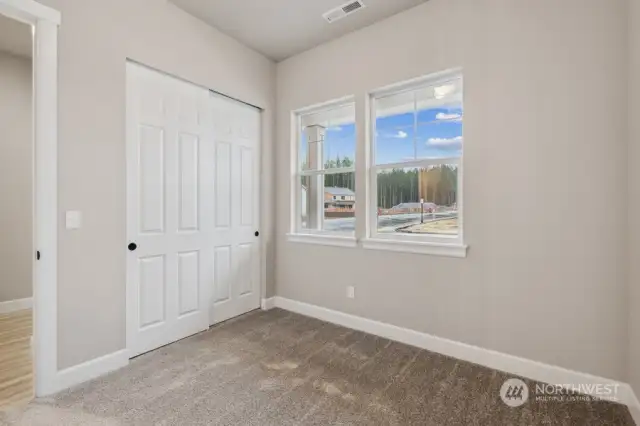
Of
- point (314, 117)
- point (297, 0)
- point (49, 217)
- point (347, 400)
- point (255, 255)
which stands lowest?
point (347, 400)

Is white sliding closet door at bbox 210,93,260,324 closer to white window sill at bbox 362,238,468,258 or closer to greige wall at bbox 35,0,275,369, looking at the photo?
greige wall at bbox 35,0,275,369

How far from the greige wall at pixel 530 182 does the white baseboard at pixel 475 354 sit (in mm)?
52

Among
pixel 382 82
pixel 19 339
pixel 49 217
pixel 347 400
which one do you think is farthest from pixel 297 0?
pixel 19 339

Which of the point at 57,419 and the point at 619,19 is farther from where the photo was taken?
the point at 619,19

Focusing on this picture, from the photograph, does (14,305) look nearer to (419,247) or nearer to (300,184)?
(300,184)

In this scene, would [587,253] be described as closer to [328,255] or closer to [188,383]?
[328,255]

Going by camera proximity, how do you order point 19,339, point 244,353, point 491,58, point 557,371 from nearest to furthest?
point 557,371, point 491,58, point 244,353, point 19,339

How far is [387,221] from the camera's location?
3.18 metres

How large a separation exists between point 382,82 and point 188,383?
2930mm

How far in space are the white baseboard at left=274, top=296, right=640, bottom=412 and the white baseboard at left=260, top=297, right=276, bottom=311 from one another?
51 cm

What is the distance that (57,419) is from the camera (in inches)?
72.9

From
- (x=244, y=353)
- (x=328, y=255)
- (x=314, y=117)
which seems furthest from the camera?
(x=314, y=117)

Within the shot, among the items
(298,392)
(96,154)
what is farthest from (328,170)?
(298,392)

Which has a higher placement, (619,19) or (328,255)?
(619,19)
